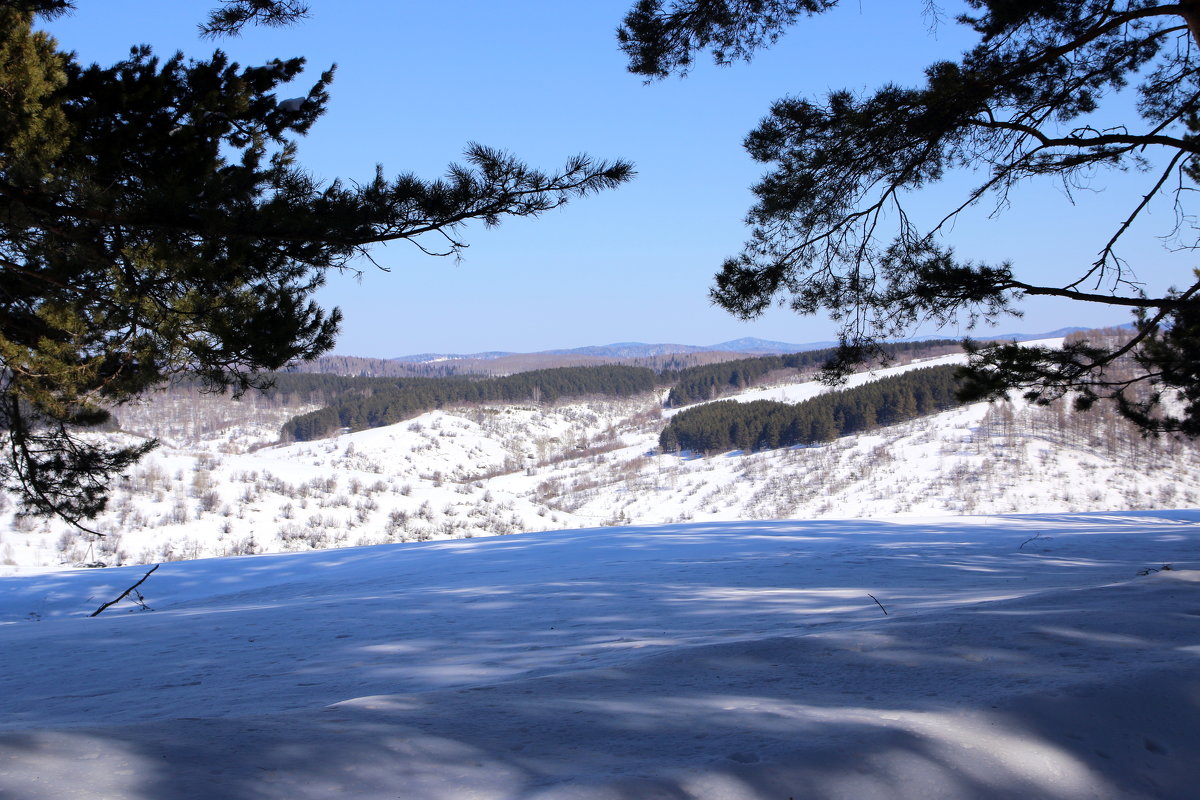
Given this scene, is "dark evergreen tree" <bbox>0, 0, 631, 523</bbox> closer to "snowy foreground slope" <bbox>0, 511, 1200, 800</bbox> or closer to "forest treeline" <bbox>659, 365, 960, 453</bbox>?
"snowy foreground slope" <bbox>0, 511, 1200, 800</bbox>

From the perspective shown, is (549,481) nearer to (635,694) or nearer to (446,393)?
(446,393)

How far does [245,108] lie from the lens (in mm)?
5680

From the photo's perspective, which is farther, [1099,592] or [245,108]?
[245,108]

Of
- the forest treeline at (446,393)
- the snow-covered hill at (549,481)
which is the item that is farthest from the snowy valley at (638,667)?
the forest treeline at (446,393)

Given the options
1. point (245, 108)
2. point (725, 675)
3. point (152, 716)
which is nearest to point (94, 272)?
point (245, 108)

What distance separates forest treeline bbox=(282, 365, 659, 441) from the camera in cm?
8750

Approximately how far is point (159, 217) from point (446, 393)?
323 ft

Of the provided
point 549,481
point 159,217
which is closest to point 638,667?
point 159,217

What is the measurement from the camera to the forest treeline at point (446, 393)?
287ft

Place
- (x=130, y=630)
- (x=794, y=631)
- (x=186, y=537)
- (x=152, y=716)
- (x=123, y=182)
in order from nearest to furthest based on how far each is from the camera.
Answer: (x=152, y=716) → (x=794, y=631) → (x=130, y=630) → (x=123, y=182) → (x=186, y=537)

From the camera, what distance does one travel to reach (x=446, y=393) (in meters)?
101

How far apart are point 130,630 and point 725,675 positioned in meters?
4.06

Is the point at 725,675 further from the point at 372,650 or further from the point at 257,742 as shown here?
the point at 372,650

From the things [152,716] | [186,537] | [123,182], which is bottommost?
[186,537]
